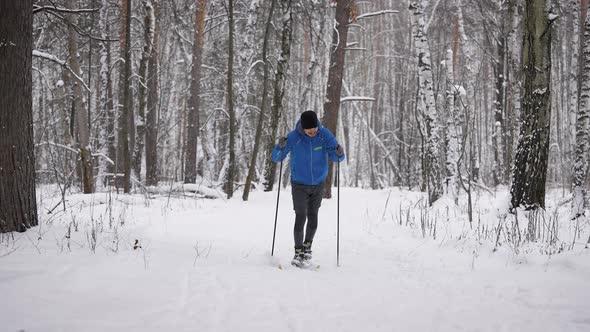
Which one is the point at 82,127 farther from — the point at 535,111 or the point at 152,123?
the point at 535,111

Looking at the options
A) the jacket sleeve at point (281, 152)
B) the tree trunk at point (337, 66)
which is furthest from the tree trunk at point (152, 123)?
the jacket sleeve at point (281, 152)

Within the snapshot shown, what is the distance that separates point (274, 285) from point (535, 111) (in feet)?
17.0

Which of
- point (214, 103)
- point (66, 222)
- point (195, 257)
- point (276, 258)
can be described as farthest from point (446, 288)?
point (214, 103)

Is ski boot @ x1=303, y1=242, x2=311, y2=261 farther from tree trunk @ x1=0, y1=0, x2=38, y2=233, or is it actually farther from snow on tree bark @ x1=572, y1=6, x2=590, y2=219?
snow on tree bark @ x1=572, y1=6, x2=590, y2=219

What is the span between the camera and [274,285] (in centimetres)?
342

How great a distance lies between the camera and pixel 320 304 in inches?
119

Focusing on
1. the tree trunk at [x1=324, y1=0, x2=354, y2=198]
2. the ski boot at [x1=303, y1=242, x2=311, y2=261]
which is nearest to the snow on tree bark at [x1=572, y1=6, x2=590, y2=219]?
the ski boot at [x1=303, y1=242, x2=311, y2=261]

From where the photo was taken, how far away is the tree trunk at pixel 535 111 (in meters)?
5.93

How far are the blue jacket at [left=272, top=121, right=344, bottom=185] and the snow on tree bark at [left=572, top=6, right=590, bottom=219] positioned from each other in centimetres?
465

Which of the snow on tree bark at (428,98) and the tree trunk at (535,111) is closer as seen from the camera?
the tree trunk at (535,111)

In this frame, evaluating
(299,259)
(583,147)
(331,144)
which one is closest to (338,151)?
(331,144)

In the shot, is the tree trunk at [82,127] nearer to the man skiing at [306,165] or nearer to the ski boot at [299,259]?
the man skiing at [306,165]

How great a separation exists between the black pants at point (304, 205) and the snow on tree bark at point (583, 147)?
4.74 meters

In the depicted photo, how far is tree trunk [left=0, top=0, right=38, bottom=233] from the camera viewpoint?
13.7ft
